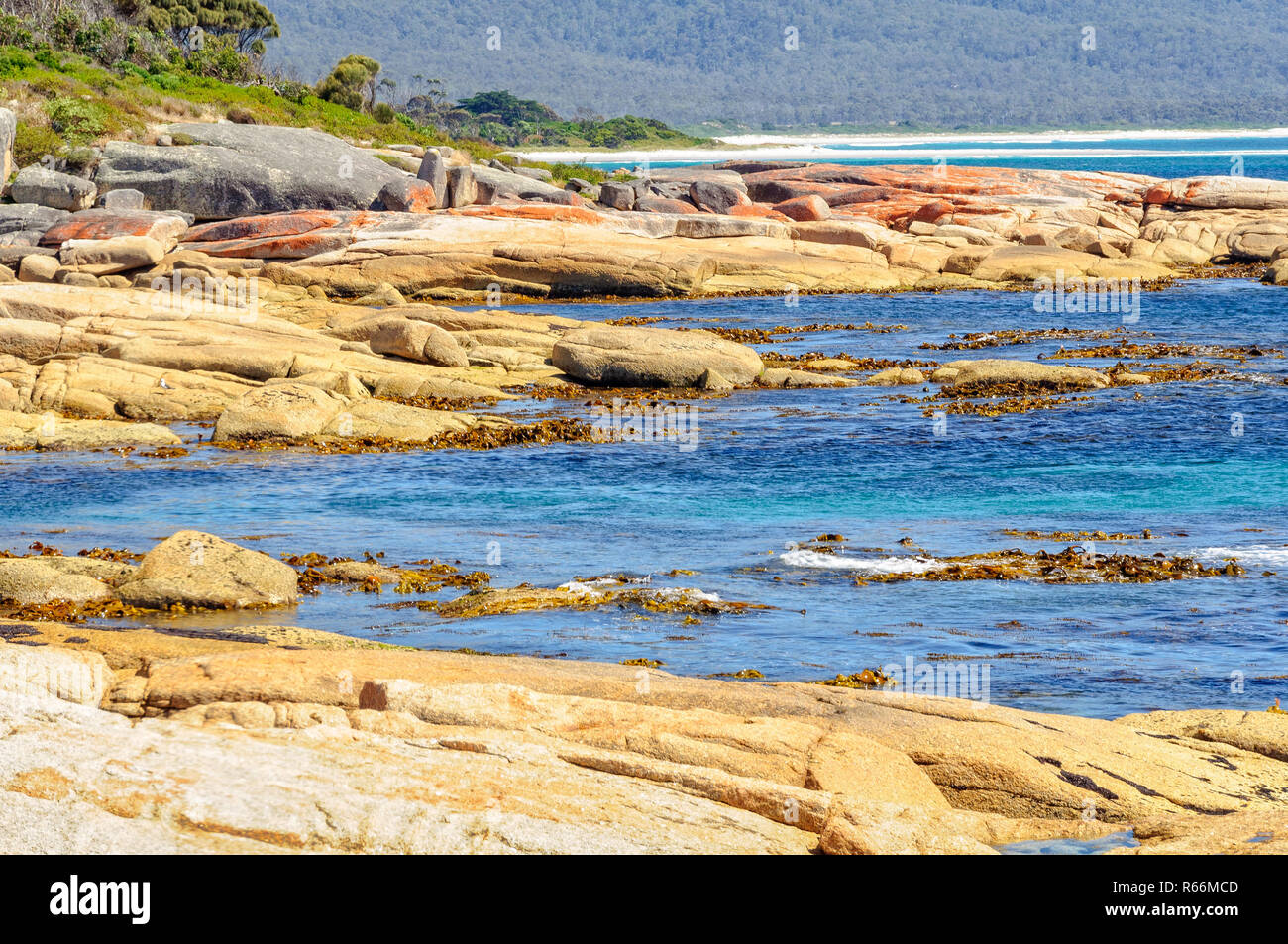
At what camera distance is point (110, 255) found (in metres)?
43.6

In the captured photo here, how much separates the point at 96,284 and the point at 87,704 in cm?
3489

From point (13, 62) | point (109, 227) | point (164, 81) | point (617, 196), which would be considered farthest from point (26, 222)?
point (617, 196)

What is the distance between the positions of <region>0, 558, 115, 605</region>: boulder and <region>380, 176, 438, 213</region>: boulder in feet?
140

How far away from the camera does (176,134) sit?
190 feet

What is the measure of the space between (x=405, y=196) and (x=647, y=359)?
2824cm

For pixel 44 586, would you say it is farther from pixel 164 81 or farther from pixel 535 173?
pixel 535 173

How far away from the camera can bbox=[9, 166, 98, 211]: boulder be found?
51.5 m

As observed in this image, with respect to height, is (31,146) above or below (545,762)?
above

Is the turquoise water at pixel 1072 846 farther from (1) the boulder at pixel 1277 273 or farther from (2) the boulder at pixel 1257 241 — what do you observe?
(2) the boulder at pixel 1257 241

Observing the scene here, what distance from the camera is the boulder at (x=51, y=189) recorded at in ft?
169

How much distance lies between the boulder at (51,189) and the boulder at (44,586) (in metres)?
41.0

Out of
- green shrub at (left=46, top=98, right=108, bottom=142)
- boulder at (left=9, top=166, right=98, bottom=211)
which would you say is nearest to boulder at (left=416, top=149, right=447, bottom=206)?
green shrub at (left=46, top=98, right=108, bottom=142)
